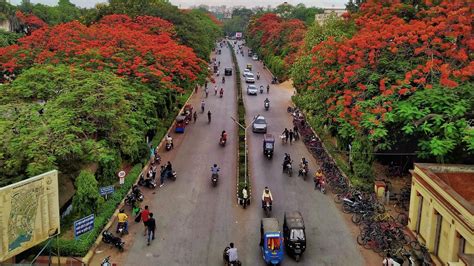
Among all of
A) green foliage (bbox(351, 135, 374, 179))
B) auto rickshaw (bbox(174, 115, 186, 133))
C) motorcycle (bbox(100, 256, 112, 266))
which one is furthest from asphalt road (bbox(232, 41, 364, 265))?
auto rickshaw (bbox(174, 115, 186, 133))

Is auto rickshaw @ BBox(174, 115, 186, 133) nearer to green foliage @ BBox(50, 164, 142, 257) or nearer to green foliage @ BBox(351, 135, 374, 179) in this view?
green foliage @ BBox(50, 164, 142, 257)

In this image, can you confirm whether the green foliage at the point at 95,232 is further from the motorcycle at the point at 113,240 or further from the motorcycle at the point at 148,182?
the motorcycle at the point at 148,182

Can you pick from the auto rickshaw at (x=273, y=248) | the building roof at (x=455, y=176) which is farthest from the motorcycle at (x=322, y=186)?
the auto rickshaw at (x=273, y=248)

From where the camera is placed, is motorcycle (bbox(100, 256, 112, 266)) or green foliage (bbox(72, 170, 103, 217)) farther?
green foliage (bbox(72, 170, 103, 217))

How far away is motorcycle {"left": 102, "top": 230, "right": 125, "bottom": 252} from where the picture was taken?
59.9 feet

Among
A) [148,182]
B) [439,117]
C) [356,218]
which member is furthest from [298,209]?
[148,182]

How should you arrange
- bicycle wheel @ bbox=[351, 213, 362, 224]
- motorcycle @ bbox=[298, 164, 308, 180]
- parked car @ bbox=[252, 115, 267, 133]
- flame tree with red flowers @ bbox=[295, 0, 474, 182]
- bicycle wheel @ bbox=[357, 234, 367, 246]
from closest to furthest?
bicycle wheel @ bbox=[357, 234, 367, 246] → flame tree with red flowers @ bbox=[295, 0, 474, 182] → bicycle wheel @ bbox=[351, 213, 362, 224] → motorcycle @ bbox=[298, 164, 308, 180] → parked car @ bbox=[252, 115, 267, 133]

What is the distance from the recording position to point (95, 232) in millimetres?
18609

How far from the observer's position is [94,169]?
24.1m

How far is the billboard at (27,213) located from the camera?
12.7 m

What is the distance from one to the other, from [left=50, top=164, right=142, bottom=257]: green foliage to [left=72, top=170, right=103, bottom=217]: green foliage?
50 cm

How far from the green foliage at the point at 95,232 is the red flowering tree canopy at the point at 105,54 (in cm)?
891

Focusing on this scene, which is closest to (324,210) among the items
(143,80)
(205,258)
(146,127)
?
(205,258)

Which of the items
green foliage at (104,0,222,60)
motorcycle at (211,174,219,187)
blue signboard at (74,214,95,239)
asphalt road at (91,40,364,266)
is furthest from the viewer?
green foliage at (104,0,222,60)
